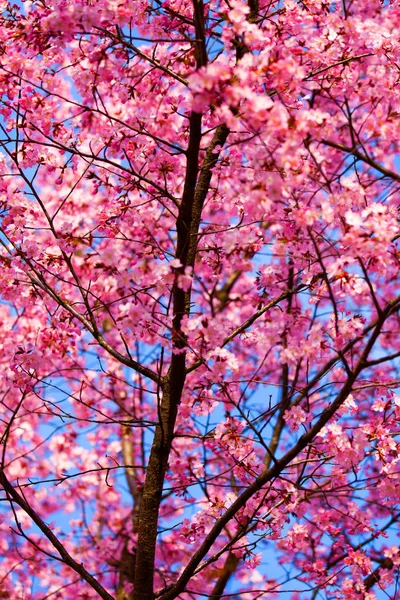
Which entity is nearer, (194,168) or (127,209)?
(194,168)

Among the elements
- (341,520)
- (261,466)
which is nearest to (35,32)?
(261,466)

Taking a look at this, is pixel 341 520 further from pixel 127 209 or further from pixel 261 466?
pixel 127 209

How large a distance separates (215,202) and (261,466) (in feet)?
6.38

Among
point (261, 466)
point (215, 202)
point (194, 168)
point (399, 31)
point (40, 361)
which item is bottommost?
point (261, 466)

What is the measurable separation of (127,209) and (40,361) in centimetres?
123

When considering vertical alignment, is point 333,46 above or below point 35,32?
above

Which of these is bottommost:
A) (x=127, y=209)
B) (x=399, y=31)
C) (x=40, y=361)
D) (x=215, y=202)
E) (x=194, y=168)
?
(x=40, y=361)

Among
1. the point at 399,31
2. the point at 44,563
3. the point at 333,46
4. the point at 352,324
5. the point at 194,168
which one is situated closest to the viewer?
the point at 352,324

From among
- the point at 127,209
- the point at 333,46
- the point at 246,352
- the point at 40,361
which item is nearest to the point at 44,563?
the point at 246,352

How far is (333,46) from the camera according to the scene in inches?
176

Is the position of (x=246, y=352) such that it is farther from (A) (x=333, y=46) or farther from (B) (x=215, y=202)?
(A) (x=333, y=46)

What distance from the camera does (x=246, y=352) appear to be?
32.0 ft

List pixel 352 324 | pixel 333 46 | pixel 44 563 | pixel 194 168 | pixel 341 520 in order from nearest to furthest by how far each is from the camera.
→ pixel 352 324 < pixel 194 168 < pixel 333 46 < pixel 341 520 < pixel 44 563

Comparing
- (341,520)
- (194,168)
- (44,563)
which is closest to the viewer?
(194,168)
